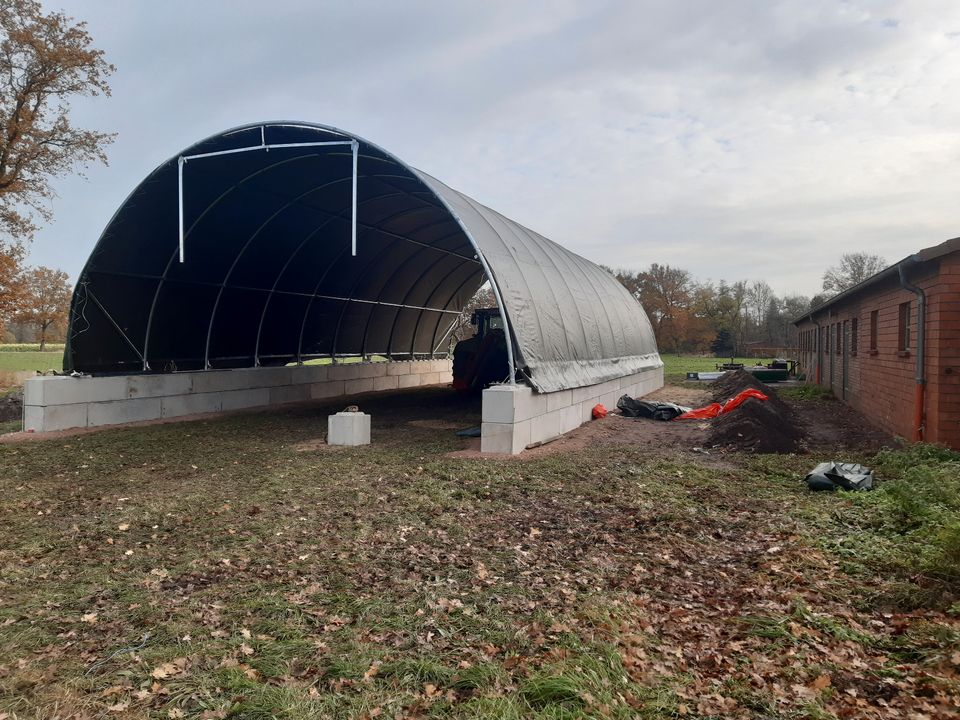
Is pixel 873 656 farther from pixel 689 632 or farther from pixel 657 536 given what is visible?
pixel 657 536

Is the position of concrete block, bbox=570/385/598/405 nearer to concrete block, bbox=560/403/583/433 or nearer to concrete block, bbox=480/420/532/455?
concrete block, bbox=560/403/583/433

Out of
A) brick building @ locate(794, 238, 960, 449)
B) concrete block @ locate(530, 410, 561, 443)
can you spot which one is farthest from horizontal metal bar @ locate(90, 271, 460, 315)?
brick building @ locate(794, 238, 960, 449)

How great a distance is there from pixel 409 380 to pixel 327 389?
5.52m

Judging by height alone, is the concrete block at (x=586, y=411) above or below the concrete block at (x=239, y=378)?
below

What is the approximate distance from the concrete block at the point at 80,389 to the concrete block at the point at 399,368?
1122 centimetres

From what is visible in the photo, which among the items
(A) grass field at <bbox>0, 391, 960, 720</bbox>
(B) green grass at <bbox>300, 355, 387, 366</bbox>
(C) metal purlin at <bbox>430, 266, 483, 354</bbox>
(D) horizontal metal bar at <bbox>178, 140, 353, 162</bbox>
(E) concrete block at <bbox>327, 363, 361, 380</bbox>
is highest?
(D) horizontal metal bar at <bbox>178, 140, 353, 162</bbox>

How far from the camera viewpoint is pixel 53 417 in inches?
499

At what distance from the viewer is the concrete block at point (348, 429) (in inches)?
447

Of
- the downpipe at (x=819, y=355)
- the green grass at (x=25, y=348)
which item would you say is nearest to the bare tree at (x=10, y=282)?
the downpipe at (x=819, y=355)

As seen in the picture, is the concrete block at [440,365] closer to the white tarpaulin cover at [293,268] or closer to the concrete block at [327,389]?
the white tarpaulin cover at [293,268]

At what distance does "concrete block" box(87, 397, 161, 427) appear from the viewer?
527 inches

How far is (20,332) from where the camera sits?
2670 inches

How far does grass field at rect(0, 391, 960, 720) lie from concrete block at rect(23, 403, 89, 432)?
14.2ft

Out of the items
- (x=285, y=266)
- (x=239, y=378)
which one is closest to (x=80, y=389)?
(x=239, y=378)
